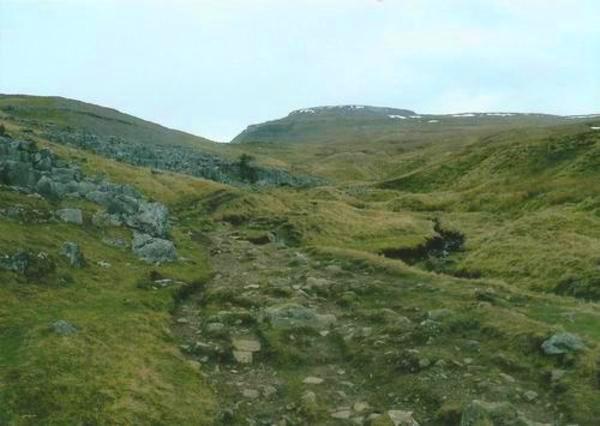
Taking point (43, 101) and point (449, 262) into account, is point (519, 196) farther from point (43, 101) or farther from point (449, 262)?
point (43, 101)

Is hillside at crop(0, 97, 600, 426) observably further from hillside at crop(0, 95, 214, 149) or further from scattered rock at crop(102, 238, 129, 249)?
hillside at crop(0, 95, 214, 149)

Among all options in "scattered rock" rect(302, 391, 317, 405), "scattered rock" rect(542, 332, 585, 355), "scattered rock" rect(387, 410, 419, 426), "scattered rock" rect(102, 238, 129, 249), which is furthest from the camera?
"scattered rock" rect(102, 238, 129, 249)

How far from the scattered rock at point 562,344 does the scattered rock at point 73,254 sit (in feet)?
52.0

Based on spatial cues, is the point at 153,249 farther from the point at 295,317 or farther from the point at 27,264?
the point at 295,317

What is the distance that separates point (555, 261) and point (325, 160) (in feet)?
462

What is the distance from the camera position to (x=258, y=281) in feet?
93.8

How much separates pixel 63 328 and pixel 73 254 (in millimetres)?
6922

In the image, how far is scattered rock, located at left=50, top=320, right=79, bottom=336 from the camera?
18297 mm

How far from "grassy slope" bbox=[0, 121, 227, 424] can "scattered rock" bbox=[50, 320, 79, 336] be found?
19 cm

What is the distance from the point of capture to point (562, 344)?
1894 centimetres

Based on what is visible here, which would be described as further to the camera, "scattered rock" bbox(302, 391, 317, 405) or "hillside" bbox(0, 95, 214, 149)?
"hillside" bbox(0, 95, 214, 149)

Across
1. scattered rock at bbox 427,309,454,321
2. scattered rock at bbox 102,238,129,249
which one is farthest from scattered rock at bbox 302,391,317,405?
scattered rock at bbox 102,238,129,249

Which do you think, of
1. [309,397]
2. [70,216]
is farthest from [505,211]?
[309,397]

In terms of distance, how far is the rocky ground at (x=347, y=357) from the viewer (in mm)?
16625
